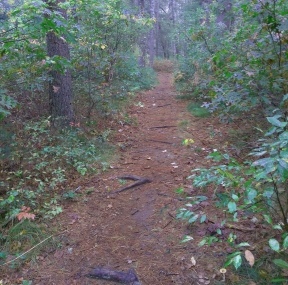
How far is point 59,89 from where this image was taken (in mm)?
6473

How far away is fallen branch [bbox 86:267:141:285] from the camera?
305 cm

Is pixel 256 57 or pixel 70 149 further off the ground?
pixel 256 57

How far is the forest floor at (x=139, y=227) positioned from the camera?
318 cm

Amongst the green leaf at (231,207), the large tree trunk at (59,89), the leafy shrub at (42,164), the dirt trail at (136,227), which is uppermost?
the large tree trunk at (59,89)

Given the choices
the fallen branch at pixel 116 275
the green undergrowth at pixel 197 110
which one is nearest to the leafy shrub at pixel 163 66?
the green undergrowth at pixel 197 110

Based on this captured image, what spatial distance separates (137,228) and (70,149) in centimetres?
227

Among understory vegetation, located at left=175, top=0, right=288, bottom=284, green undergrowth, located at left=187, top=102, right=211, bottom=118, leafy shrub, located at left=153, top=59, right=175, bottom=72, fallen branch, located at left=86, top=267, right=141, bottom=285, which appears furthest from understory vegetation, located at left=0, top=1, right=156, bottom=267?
leafy shrub, located at left=153, top=59, right=175, bottom=72

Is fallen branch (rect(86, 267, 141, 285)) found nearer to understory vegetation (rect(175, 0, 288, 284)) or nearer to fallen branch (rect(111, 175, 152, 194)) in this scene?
understory vegetation (rect(175, 0, 288, 284))

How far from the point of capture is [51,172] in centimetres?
489

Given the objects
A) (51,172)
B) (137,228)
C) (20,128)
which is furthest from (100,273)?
(20,128)

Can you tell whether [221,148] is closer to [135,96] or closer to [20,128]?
[20,128]

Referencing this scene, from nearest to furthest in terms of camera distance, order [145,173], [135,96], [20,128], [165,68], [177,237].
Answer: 1. [177,237]
2. [145,173]
3. [20,128]
4. [135,96]
5. [165,68]

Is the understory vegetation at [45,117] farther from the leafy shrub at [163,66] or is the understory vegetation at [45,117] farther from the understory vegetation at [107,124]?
the leafy shrub at [163,66]

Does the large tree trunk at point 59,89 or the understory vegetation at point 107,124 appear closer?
the understory vegetation at point 107,124
